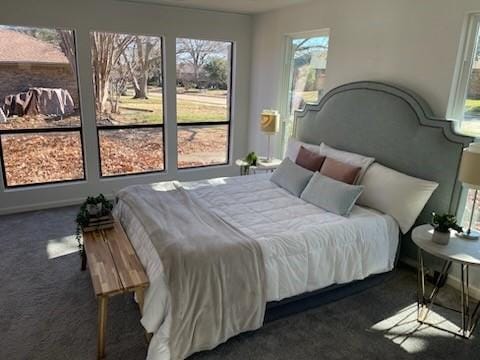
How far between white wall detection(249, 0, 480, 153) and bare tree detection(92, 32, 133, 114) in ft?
7.00

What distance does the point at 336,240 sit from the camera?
2627 mm

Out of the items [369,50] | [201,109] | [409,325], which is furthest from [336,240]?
[201,109]

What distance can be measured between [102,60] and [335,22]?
2.94 metres

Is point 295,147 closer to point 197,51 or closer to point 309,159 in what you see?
point 309,159

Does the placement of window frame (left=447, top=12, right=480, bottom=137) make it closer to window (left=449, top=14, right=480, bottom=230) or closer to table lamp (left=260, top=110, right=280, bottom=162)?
window (left=449, top=14, right=480, bottom=230)

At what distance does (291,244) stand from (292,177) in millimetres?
1200

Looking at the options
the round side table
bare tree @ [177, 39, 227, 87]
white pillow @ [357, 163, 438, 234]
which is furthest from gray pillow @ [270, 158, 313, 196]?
bare tree @ [177, 39, 227, 87]

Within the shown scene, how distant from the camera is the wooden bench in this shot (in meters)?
2.05

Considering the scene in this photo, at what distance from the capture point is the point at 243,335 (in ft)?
Result: 7.79

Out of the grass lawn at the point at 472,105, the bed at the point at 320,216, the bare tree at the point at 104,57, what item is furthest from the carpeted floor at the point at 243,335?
the bare tree at the point at 104,57

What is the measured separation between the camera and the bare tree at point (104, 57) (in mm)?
4500

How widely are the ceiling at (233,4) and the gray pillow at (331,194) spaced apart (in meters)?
2.37

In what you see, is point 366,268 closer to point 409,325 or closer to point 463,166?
point 409,325

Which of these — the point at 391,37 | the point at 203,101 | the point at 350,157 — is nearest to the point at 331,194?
the point at 350,157
